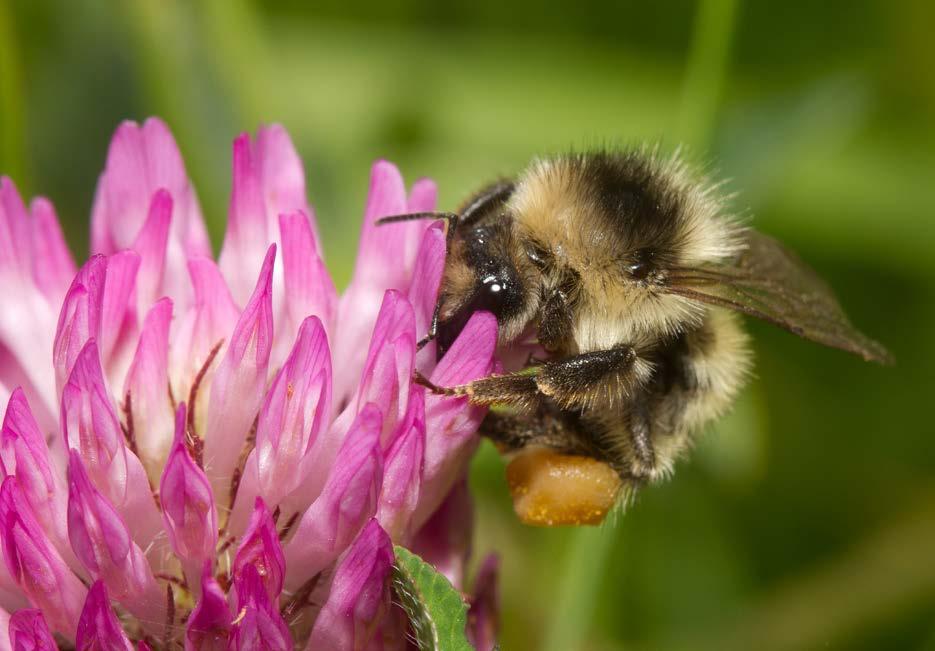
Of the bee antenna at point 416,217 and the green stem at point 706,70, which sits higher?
the green stem at point 706,70

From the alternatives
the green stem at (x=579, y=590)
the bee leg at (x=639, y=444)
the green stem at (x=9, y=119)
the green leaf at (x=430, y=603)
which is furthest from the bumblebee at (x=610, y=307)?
the green stem at (x=9, y=119)

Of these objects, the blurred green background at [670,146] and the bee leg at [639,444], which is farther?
the blurred green background at [670,146]

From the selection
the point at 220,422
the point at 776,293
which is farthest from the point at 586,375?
the point at 220,422

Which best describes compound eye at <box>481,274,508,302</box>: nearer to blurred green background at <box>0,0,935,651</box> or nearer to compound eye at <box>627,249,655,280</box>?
compound eye at <box>627,249,655,280</box>

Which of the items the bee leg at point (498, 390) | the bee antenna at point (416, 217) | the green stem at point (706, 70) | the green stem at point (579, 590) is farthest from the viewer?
the green stem at point (706, 70)

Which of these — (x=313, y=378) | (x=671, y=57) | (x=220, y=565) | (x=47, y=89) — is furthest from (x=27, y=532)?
(x=671, y=57)

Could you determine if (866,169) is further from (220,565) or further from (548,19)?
(220,565)

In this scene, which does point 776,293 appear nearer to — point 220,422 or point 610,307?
point 610,307

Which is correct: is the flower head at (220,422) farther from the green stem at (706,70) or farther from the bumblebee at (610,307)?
the green stem at (706,70)
